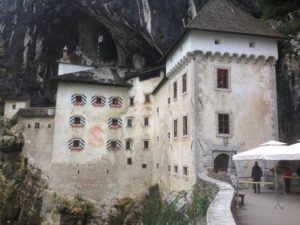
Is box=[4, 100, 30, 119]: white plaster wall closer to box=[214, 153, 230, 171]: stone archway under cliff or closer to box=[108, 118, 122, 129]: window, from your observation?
box=[108, 118, 122, 129]: window

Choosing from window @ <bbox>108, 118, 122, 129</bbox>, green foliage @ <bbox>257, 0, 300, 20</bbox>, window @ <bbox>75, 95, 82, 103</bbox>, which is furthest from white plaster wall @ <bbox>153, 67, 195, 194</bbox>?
window @ <bbox>75, 95, 82, 103</bbox>

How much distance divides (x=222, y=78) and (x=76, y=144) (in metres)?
Answer: 13.3

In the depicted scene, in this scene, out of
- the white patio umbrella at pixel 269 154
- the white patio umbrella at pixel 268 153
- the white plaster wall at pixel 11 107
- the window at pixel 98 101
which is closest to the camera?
the white patio umbrella at pixel 269 154

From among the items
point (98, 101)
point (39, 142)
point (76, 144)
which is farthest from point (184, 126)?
point (39, 142)

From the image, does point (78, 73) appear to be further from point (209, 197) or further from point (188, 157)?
point (209, 197)

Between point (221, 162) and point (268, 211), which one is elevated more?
point (221, 162)

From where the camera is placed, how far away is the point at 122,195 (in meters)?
27.2

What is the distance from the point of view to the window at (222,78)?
1888 cm

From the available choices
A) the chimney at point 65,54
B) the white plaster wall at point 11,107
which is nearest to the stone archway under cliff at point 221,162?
the chimney at point 65,54

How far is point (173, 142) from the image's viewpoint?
2180 centimetres

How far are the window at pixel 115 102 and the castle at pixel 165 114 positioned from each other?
8 centimetres

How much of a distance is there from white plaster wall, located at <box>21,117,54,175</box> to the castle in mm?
80

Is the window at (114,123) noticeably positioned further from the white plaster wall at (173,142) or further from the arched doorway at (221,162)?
the arched doorway at (221,162)

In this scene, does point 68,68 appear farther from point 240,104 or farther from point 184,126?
point 240,104
